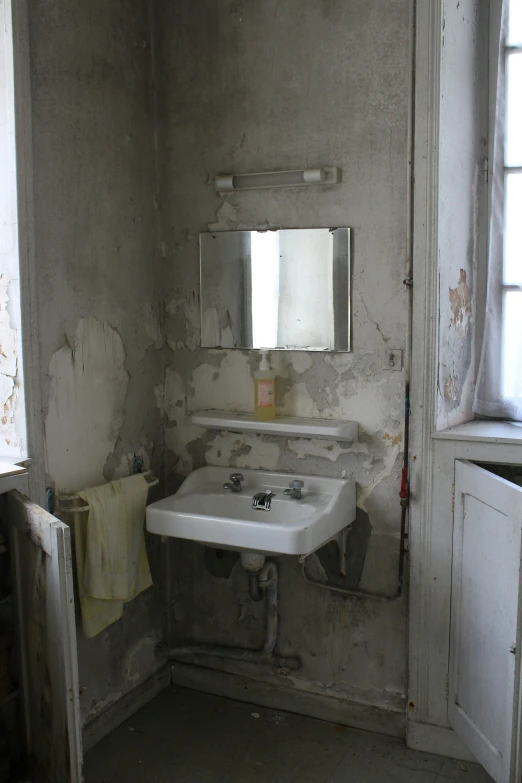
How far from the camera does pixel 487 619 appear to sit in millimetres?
2047

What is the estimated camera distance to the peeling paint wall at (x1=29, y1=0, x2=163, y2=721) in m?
2.09

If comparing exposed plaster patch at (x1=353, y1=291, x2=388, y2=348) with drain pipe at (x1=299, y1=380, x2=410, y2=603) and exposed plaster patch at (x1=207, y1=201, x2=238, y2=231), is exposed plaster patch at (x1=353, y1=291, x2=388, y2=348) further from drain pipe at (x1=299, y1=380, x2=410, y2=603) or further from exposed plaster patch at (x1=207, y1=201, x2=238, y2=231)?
exposed plaster patch at (x1=207, y1=201, x2=238, y2=231)

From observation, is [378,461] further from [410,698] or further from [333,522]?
[410,698]

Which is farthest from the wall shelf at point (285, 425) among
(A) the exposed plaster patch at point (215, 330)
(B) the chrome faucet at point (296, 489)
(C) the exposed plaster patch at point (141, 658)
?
(C) the exposed plaster patch at point (141, 658)

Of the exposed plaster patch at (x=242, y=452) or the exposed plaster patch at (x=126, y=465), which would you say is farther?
the exposed plaster patch at (x=242, y=452)

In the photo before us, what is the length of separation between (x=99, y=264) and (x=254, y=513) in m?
0.95

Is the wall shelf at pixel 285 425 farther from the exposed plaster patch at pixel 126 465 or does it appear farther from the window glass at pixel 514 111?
the window glass at pixel 514 111

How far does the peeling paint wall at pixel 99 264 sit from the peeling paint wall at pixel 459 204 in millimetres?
1022

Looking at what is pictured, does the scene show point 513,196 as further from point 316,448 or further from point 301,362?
point 316,448

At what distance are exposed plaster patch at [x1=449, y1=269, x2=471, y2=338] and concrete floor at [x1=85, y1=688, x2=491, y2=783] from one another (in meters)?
1.37

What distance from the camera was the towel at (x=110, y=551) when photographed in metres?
2.20

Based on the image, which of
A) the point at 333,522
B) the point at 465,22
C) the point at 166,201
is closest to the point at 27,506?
the point at 333,522

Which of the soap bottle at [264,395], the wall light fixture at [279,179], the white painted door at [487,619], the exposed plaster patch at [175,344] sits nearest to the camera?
the white painted door at [487,619]

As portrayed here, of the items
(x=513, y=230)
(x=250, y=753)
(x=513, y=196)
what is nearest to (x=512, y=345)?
(x=513, y=230)
